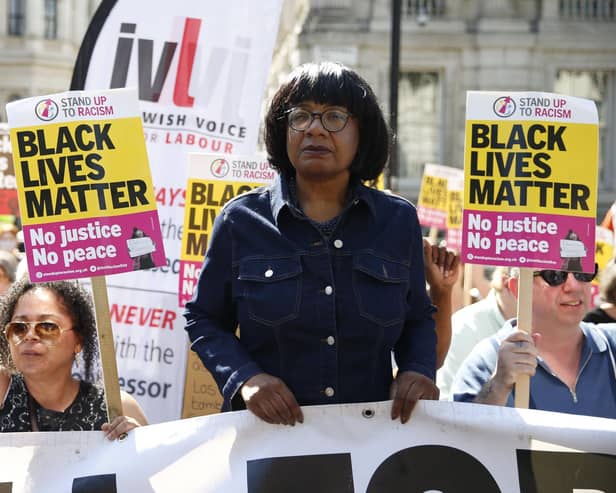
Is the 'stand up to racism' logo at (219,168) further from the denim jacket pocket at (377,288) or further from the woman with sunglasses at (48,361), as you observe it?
the denim jacket pocket at (377,288)

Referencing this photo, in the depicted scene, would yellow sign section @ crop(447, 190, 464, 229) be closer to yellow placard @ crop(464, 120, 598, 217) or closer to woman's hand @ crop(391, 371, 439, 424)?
yellow placard @ crop(464, 120, 598, 217)

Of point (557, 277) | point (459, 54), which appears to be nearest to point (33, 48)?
point (459, 54)

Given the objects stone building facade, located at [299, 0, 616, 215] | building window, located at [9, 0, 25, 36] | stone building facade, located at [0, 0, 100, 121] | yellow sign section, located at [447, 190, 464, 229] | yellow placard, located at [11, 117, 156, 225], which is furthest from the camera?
building window, located at [9, 0, 25, 36]

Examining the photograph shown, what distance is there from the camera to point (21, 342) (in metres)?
3.84

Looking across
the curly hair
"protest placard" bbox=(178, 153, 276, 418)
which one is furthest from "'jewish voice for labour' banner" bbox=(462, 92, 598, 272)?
"protest placard" bbox=(178, 153, 276, 418)

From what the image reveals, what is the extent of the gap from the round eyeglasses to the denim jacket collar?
0.18 meters

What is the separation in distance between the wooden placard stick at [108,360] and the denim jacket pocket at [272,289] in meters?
0.51

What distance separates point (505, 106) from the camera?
3.87 meters

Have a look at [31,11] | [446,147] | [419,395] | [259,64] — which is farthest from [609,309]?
[31,11]

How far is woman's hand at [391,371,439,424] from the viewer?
341 centimetres

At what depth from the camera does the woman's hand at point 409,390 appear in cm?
341

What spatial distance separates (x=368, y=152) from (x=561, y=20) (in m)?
22.8

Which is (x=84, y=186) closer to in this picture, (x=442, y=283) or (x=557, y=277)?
(x=442, y=283)

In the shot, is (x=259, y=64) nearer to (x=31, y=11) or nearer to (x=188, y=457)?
(x=188, y=457)
